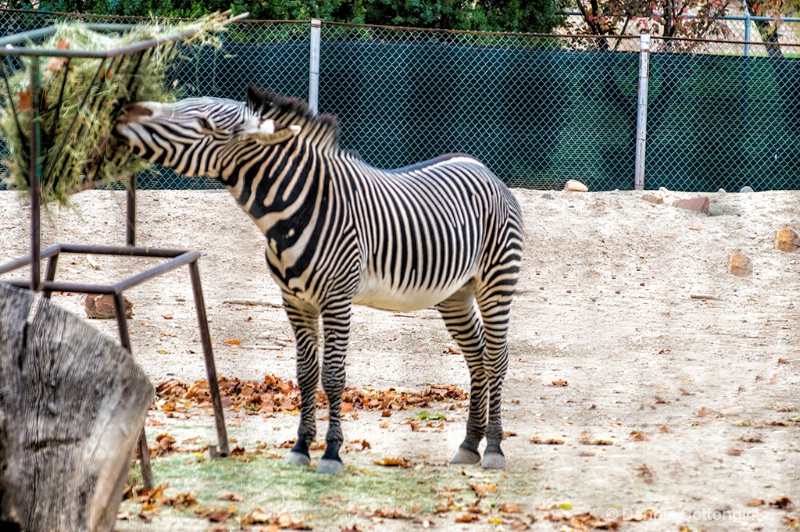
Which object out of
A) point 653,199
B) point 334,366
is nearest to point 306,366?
point 334,366

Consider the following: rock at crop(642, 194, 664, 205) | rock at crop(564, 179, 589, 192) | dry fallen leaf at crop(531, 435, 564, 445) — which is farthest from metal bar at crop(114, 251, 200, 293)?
rock at crop(642, 194, 664, 205)

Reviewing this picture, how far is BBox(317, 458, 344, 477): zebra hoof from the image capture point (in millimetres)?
5000

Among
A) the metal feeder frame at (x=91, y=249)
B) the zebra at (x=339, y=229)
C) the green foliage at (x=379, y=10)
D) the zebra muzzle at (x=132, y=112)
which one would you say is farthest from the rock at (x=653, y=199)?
the zebra muzzle at (x=132, y=112)

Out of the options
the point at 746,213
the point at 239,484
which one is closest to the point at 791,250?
the point at 746,213

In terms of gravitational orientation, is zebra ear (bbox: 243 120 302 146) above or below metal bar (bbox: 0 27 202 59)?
below

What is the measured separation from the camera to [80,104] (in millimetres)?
4031

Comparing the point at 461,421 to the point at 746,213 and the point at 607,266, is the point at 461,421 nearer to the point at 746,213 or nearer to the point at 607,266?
the point at 607,266

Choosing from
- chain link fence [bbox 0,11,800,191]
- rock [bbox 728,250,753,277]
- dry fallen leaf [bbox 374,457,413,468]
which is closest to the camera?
dry fallen leaf [bbox 374,457,413,468]

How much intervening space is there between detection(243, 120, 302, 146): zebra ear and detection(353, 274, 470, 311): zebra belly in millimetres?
866

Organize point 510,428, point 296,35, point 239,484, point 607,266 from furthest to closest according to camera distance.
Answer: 1. point 296,35
2. point 607,266
3. point 510,428
4. point 239,484

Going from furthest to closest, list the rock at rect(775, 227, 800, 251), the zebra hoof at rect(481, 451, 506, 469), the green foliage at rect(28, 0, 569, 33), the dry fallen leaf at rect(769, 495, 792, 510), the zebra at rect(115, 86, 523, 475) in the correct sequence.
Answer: the green foliage at rect(28, 0, 569, 33)
the rock at rect(775, 227, 800, 251)
the zebra hoof at rect(481, 451, 506, 469)
the zebra at rect(115, 86, 523, 475)
the dry fallen leaf at rect(769, 495, 792, 510)

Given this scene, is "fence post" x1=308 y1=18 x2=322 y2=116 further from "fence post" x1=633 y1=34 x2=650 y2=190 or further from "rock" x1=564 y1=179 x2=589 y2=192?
"fence post" x1=633 y1=34 x2=650 y2=190

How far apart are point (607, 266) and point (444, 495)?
6954 mm

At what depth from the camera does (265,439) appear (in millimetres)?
5730
